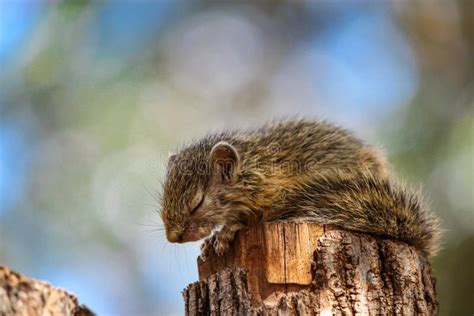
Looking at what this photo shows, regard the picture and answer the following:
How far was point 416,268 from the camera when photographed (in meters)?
3.97

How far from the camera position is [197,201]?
15.9 ft

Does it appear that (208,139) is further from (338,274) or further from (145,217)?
(338,274)

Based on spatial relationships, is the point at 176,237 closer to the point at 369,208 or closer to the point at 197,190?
the point at 197,190

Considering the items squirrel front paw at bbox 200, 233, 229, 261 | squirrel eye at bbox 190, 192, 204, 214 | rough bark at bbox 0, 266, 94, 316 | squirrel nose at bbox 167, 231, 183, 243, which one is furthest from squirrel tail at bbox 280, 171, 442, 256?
rough bark at bbox 0, 266, 94, 316

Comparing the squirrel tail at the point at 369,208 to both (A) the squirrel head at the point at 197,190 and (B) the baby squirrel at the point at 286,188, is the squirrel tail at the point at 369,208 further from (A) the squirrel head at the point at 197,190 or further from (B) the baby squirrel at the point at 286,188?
(A) the squirrel head at the point at 197,190

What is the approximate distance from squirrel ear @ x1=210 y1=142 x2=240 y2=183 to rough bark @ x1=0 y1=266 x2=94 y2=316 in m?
1.53

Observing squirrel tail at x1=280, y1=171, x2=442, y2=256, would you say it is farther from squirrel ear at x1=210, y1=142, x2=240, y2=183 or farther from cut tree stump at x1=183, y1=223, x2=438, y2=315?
squirrel ear at x1=210, y1=142, x2=240, y2=183

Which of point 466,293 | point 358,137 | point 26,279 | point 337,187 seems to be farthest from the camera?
point 466,293

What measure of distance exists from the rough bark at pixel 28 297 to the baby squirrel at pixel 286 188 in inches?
35.4

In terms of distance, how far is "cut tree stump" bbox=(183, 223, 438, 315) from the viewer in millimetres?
3736

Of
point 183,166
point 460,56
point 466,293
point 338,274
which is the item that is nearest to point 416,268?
point 338,274

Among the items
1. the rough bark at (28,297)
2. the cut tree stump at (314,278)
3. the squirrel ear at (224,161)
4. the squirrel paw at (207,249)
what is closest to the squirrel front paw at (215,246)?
the squirrel paw at (207,249)

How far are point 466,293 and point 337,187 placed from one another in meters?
3.89

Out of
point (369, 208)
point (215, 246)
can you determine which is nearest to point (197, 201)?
point (215, 246)
